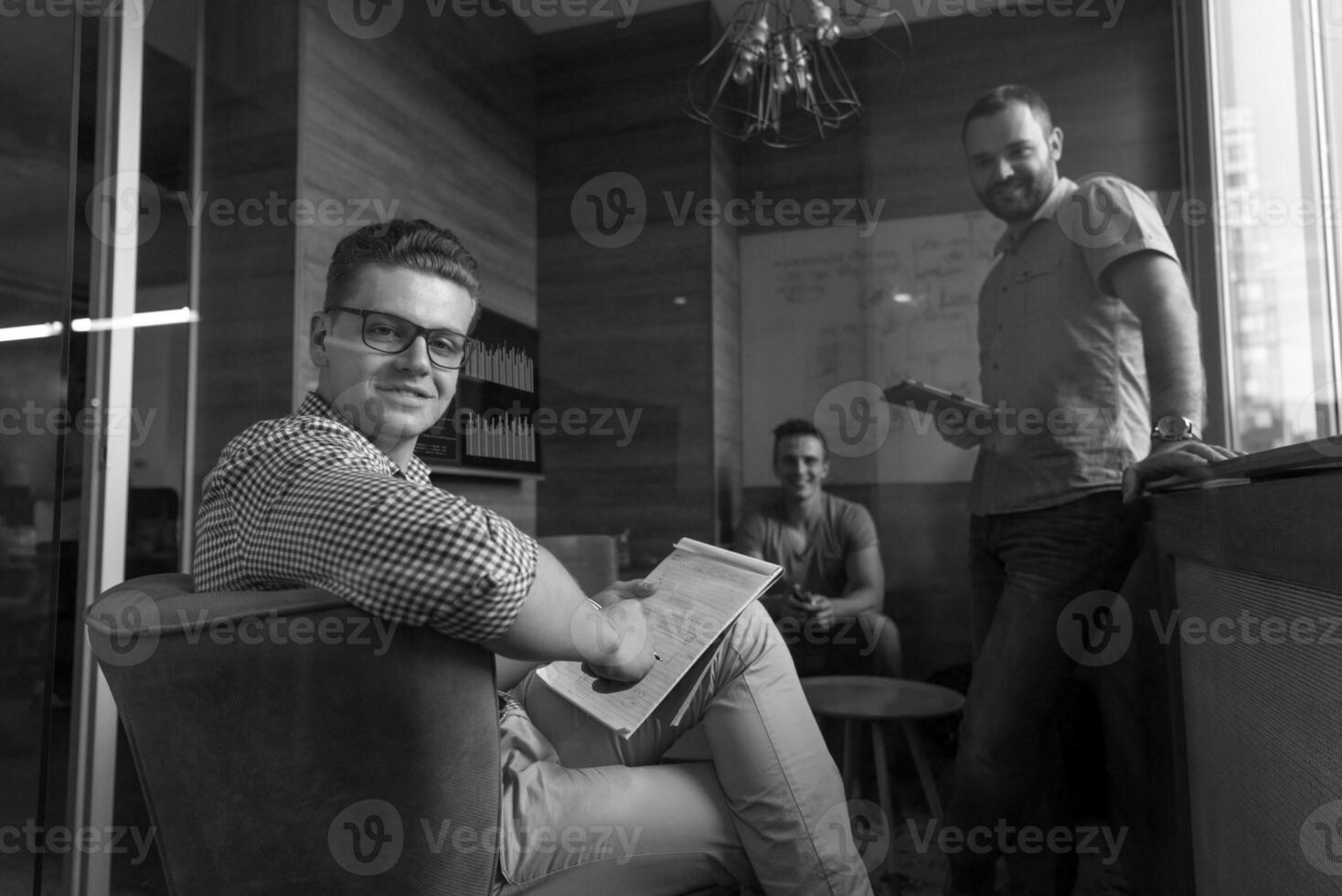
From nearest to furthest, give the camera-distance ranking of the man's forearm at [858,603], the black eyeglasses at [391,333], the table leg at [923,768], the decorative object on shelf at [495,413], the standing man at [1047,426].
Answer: the black eyeglasses at [391,333], the standing man at [1047,426], the table leg at [923,768], the decorative object on shelf at [495,413], the man's forearm at [858,603]

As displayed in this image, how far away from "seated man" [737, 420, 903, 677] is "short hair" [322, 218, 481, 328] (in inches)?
73.0

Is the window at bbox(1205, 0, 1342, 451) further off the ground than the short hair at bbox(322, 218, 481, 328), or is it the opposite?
the window at bbox(1205, 0, 1342, 451)

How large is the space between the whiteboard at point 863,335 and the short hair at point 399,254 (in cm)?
229

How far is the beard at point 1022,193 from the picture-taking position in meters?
1.70

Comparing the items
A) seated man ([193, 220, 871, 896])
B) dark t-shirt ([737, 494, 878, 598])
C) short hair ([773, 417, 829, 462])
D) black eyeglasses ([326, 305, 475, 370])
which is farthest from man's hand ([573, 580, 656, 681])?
short hair ([773, 417, 829, 462])

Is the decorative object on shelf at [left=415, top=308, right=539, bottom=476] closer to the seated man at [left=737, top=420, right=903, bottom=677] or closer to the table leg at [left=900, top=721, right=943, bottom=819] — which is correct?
the seated man at [left=737, top=420, right=903, bottom=677]

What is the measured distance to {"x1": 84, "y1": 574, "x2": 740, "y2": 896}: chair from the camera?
67 cm

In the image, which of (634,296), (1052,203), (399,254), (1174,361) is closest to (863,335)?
(634,296)

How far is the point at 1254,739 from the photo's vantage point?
2.65 ft

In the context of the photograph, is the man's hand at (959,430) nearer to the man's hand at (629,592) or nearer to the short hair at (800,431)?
the short hair at (800,431)

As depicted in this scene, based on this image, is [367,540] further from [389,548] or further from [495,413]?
[495,413]

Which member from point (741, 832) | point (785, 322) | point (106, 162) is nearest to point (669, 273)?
point (785, 322)

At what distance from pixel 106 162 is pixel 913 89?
2.68m

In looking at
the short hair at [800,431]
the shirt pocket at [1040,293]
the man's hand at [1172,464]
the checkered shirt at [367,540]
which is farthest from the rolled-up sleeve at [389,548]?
the short hair at [800,431]
